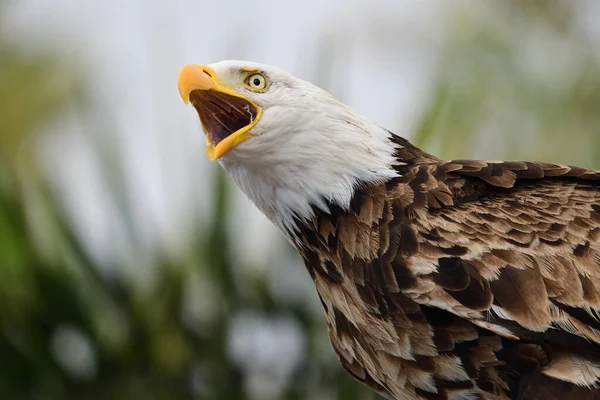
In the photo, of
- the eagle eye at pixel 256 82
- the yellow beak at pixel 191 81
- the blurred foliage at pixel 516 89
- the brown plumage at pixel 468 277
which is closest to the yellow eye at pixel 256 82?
the eagle eye at pixel 256 82

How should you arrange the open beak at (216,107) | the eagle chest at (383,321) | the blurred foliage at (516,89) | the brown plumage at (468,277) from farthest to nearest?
the blurred foliage at (516,89) → the open beak at (216,107) → the eagle chest at (383,321) → the brown plumage at (468,277)

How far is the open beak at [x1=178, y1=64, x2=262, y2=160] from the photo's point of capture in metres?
2.88

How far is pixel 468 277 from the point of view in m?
2.58

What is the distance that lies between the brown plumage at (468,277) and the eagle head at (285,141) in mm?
68

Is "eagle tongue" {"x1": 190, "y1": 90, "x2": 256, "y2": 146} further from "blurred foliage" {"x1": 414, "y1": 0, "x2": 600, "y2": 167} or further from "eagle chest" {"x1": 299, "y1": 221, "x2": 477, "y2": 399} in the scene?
"blurred foliage" {"x1": 414, "y1": 0, "x2": 600, "y2": 167}

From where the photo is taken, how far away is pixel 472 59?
8.65 meters

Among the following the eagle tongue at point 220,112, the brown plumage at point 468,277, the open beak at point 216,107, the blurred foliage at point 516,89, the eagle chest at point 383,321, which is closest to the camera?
the brown plumage at point 468,277

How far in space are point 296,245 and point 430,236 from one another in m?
0.58

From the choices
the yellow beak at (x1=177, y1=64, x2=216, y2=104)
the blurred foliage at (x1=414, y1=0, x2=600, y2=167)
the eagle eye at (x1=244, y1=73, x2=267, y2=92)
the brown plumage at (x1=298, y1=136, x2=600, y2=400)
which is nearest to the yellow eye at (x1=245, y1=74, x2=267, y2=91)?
the eagle eye at (x1=244, y1=73, x2=267, y2=92)

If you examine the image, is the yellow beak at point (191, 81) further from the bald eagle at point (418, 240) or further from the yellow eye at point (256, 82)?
the yellow eye at point (256, 82)

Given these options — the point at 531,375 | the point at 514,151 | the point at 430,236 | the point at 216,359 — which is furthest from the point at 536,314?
the point at 514,151

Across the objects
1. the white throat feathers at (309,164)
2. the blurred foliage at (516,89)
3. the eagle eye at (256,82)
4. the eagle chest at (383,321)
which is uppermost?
the eagle eye at (256,82)

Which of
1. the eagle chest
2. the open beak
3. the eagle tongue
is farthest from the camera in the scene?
the eagle tongue

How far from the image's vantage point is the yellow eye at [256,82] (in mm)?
2997
